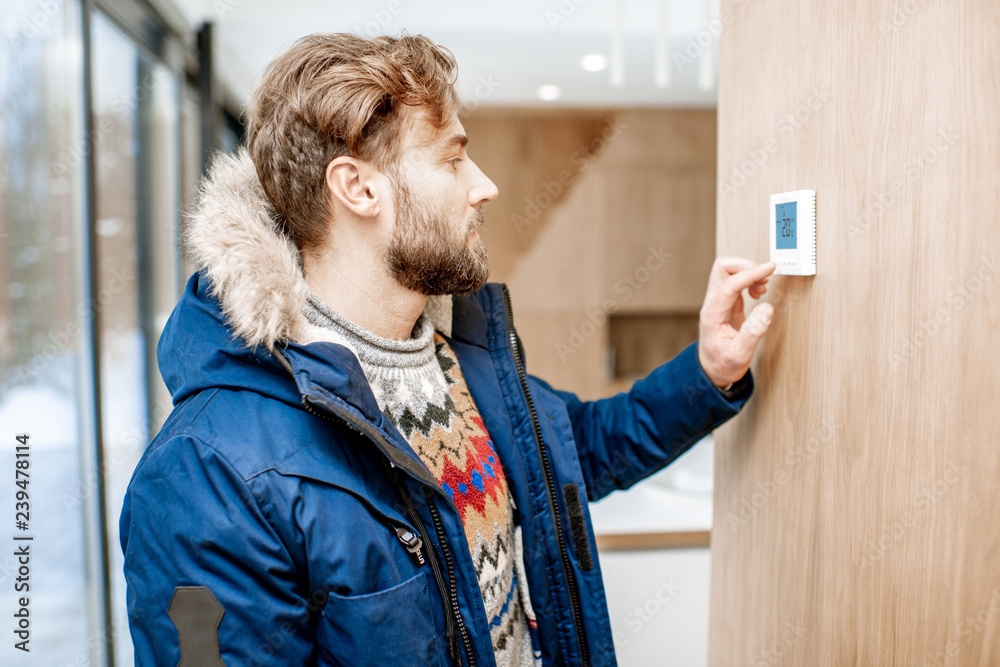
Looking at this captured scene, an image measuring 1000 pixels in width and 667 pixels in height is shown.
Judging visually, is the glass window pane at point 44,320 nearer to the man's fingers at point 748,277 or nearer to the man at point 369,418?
the man at point 369,418

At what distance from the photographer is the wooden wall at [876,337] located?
0.59 metres

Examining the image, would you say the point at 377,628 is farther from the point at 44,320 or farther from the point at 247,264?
the point at 44,320

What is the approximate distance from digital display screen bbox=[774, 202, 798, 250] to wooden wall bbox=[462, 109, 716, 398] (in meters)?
2.94

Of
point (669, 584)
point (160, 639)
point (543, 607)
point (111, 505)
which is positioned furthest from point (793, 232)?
point (111, 505)

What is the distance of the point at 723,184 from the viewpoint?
3.35ft

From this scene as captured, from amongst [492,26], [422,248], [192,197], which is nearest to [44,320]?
[192,197]

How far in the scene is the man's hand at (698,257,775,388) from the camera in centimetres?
90

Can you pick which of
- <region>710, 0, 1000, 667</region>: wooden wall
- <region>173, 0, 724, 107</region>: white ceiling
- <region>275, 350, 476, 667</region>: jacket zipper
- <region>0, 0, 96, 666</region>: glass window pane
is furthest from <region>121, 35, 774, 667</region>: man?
<region>173, 0, 724, 107</region>: white ceiling

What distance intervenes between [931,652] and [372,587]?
1.75 feet

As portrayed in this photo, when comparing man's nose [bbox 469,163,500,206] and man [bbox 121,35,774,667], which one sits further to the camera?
man's nose [bbox 469,163,500,206]

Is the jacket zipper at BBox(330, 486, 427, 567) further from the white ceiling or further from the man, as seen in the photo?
the white ceiling

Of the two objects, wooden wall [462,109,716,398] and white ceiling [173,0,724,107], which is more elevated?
white ceiling [173,0,724,107]

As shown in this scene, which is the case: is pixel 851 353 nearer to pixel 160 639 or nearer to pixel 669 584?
pixel 160 639

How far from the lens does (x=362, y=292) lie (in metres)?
0.92
